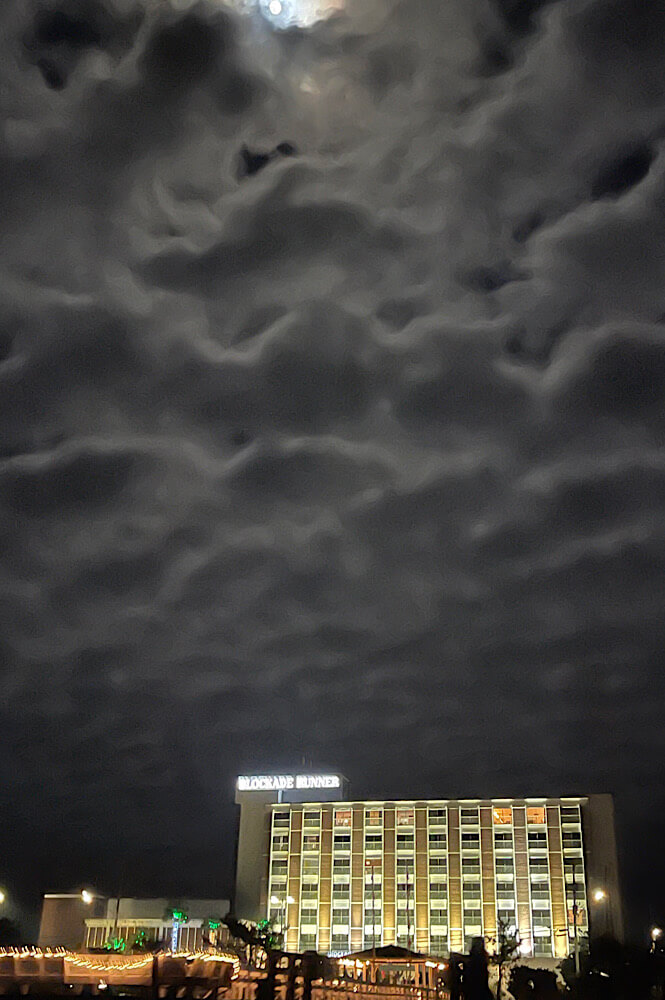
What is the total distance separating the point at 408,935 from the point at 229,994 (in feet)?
290

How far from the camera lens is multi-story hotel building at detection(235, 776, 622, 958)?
322 ft

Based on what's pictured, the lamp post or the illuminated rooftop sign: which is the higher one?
the illuminated rooftop sign

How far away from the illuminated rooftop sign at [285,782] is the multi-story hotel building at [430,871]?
3412 millimetres

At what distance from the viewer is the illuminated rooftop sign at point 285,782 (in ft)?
372

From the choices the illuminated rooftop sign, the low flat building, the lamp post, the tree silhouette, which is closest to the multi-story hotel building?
the lamp post

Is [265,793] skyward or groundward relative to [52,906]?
skyward

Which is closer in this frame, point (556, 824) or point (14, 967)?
point (14, 967)

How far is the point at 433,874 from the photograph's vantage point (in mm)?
102812

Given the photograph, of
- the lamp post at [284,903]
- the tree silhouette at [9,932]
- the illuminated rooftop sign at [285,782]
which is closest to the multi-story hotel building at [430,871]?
the lamp post at [284,903]

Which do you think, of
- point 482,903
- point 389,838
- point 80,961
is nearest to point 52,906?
point 389,838

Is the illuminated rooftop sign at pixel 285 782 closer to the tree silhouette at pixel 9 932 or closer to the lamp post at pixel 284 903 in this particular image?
the lamp post at pixel 284 903

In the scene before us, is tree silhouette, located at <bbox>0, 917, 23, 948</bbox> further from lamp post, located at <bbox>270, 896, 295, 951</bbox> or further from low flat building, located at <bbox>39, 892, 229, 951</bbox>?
lamp post, located at <bbox>270, 896, 295, 951</bbox>

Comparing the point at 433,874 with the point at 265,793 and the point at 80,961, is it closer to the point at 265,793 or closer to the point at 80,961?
the point at 265,793

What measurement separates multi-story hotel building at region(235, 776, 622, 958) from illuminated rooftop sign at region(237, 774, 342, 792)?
11.2ft
